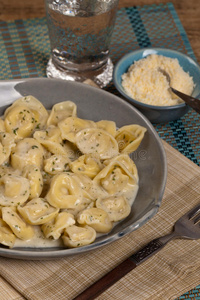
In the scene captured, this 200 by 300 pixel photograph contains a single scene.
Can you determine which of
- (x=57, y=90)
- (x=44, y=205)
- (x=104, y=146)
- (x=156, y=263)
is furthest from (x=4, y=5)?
(x=156, y=263)

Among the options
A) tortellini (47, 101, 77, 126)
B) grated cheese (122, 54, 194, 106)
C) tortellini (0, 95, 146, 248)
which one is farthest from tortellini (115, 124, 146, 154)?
grated cheese (122, 54, 194, 106)

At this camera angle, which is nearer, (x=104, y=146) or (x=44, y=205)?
(x=44, y=205)

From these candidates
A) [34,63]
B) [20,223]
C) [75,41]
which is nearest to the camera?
[20,223]

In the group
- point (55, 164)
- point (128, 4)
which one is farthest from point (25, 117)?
point (128, 4)

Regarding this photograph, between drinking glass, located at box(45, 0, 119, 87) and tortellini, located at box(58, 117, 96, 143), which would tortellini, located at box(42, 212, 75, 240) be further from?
drinking glass, located at box(45, 0, 119, 87)

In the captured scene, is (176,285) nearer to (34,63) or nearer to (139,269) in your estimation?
(139,269)

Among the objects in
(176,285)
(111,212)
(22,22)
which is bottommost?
(176,285)

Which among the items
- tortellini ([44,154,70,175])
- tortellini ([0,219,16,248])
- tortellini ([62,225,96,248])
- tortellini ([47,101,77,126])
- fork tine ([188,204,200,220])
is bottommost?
fork tine ([188,204,200,220])

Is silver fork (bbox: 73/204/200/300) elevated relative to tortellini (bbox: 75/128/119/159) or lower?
lower

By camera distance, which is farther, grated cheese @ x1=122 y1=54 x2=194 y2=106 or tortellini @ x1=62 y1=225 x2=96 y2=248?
grated cheese @ x1=122 y1=54 x2=194 y2=106
